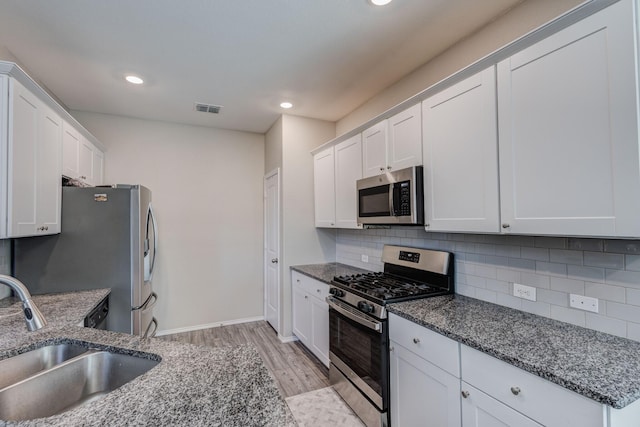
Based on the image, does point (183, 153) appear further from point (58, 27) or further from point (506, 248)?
point (506, 248)

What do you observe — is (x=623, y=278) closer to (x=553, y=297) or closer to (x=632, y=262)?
(x=632, y=262)

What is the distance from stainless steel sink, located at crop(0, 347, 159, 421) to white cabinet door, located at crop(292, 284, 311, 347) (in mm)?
2091

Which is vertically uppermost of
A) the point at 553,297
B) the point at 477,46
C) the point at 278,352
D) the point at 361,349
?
the point at 477,46

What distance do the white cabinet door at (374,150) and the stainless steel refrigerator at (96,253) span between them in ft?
6.72

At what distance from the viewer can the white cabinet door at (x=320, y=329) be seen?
111 inches

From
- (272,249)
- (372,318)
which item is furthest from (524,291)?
(272,249)

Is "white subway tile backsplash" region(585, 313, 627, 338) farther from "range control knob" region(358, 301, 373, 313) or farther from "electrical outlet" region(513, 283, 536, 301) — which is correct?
"range control knob" region(358, 301, 373, 313)

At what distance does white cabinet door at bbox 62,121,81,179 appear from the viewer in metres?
2.55

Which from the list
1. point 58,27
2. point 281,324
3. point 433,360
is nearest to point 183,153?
point 58,27

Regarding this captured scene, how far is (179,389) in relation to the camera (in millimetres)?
959

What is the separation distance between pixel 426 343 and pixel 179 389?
Answer: 127 centimetres

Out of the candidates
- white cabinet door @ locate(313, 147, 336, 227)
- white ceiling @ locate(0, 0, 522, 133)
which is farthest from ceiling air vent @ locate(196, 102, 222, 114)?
white cabinet door @ locate(313, 147, 336, 227)

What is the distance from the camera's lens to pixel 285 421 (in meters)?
0.81

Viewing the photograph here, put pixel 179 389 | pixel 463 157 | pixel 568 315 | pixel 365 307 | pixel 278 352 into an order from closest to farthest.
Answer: pixel 179 389, pixel 568 315, pixel 463 157, pixel 365 307, pixel 278 352
